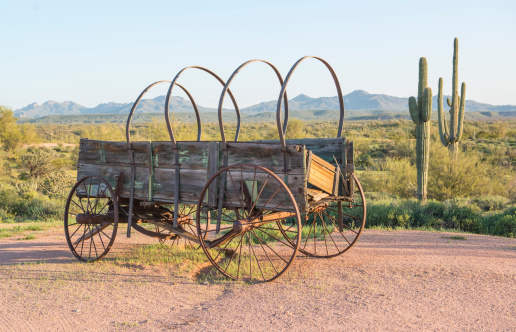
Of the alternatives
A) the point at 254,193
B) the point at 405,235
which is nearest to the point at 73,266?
the point at 254,193

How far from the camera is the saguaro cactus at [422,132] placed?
1404 cm

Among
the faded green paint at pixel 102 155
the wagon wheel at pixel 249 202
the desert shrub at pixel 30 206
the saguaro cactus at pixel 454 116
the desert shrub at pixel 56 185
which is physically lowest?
the desert shrub at pixel 30 206

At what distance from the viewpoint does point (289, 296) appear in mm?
5023

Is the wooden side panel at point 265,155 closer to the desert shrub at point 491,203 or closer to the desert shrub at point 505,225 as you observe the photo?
the desert shrub at point 505,225

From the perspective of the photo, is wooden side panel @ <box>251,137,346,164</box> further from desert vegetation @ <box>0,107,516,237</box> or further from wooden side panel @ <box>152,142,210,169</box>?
desert vegetation @ <box>0,107,516,237</box>

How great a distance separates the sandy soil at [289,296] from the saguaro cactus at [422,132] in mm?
7090

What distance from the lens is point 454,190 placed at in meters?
16.2

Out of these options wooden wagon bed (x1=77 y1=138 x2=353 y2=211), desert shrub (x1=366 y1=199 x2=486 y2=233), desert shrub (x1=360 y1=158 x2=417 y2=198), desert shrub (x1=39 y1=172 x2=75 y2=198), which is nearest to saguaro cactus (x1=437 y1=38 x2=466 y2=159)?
desert shrub (x1=360 y1=158 x2=417 y2=198)

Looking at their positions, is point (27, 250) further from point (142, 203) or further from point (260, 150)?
point (260, 150)

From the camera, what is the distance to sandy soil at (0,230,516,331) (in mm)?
4344

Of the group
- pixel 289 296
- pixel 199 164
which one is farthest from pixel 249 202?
pixel 289 296

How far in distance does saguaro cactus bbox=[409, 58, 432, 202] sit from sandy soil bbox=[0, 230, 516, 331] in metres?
7.09

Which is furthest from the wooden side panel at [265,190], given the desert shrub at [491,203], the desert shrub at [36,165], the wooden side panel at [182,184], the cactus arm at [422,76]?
the desert shrub at [36,165]

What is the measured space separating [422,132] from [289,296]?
10869mm
